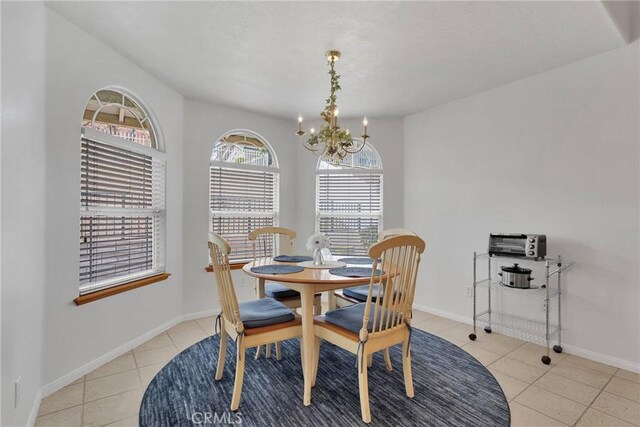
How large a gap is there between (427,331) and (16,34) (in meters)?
3.77

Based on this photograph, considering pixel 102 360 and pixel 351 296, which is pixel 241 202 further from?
pixel 102 360

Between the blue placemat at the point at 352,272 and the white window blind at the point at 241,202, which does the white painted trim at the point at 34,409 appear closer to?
the blue placemat at the point at 352,272

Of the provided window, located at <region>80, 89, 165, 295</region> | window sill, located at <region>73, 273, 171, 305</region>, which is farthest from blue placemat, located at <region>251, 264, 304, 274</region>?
window, located at <region>80, 89, 165, 295</region>

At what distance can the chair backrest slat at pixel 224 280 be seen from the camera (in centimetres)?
193

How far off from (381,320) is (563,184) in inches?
87.6

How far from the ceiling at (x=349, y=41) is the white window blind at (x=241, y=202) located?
104 cm

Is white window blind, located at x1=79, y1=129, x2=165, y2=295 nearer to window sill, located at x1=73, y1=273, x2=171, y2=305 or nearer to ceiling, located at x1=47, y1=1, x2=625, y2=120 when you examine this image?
window sill, located at x1=73, y1=273, x2=171, y2=305

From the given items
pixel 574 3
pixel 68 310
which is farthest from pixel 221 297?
pixel 574 3

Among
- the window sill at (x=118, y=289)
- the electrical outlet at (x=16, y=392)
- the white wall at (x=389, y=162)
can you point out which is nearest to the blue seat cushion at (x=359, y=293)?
the white wall at (x=389, y=162)

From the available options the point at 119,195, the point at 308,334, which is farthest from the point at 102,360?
the point at 308,334

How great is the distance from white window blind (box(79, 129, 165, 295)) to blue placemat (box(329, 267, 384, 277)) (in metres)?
1.93

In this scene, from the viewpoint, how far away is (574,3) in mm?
1960

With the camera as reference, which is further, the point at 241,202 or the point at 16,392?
the point at 241,202

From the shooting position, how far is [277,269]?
7.61 ft
